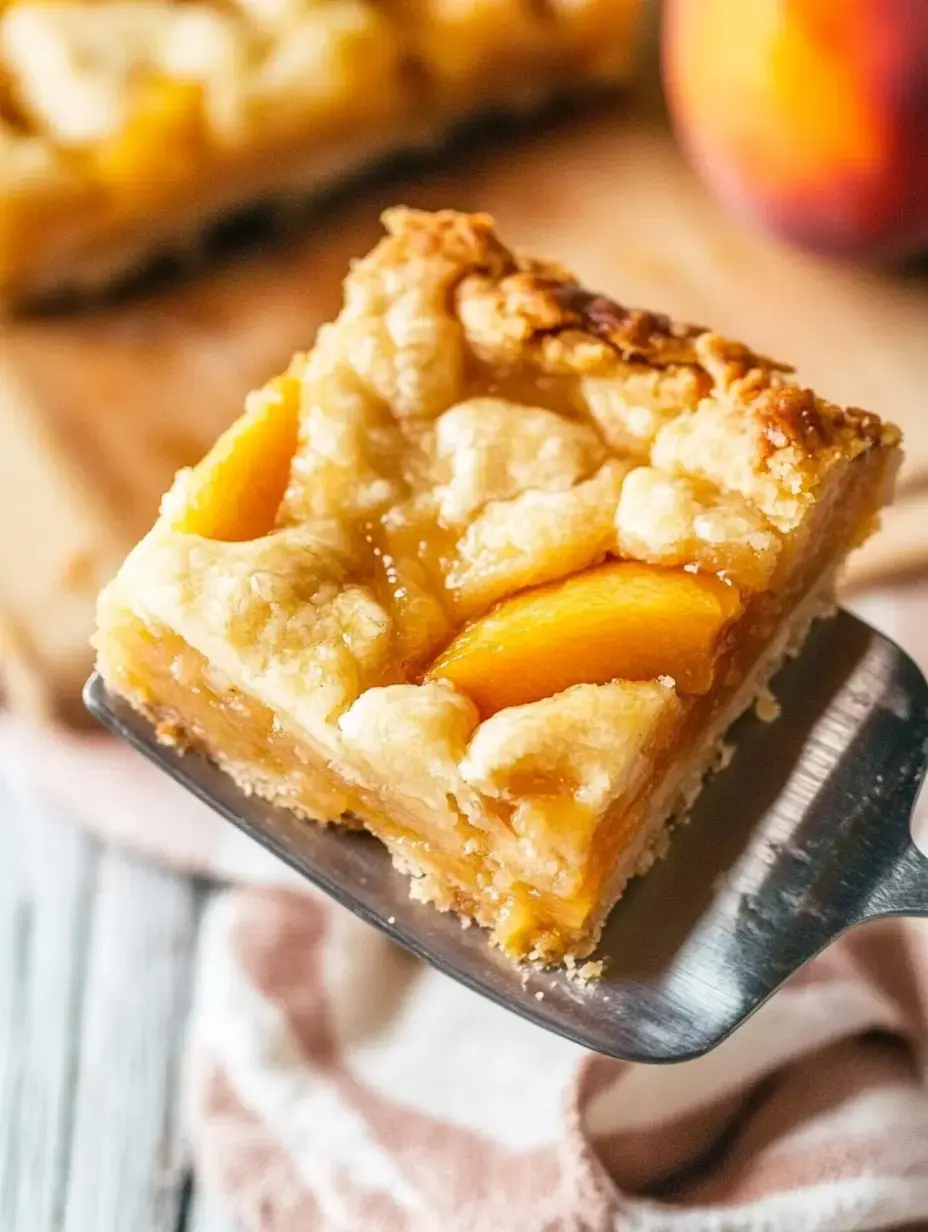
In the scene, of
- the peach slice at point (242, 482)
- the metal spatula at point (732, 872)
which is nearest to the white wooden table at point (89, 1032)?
the metal spatula at point (732, 872)

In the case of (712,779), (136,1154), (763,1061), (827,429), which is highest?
(827,429)

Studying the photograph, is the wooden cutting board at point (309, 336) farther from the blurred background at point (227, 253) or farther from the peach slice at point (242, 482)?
the peach slice at point (242, 482)

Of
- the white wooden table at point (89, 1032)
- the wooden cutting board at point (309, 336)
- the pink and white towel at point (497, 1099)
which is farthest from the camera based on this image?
the wooden cutting board at point (309, 336)

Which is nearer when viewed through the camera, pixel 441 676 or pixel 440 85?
pixel 441 676

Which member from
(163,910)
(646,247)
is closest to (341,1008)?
(163,910)

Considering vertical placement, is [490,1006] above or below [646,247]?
below

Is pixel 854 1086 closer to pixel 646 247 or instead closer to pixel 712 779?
pixel 712 779

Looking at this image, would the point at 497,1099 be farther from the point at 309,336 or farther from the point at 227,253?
the point at 227,253
